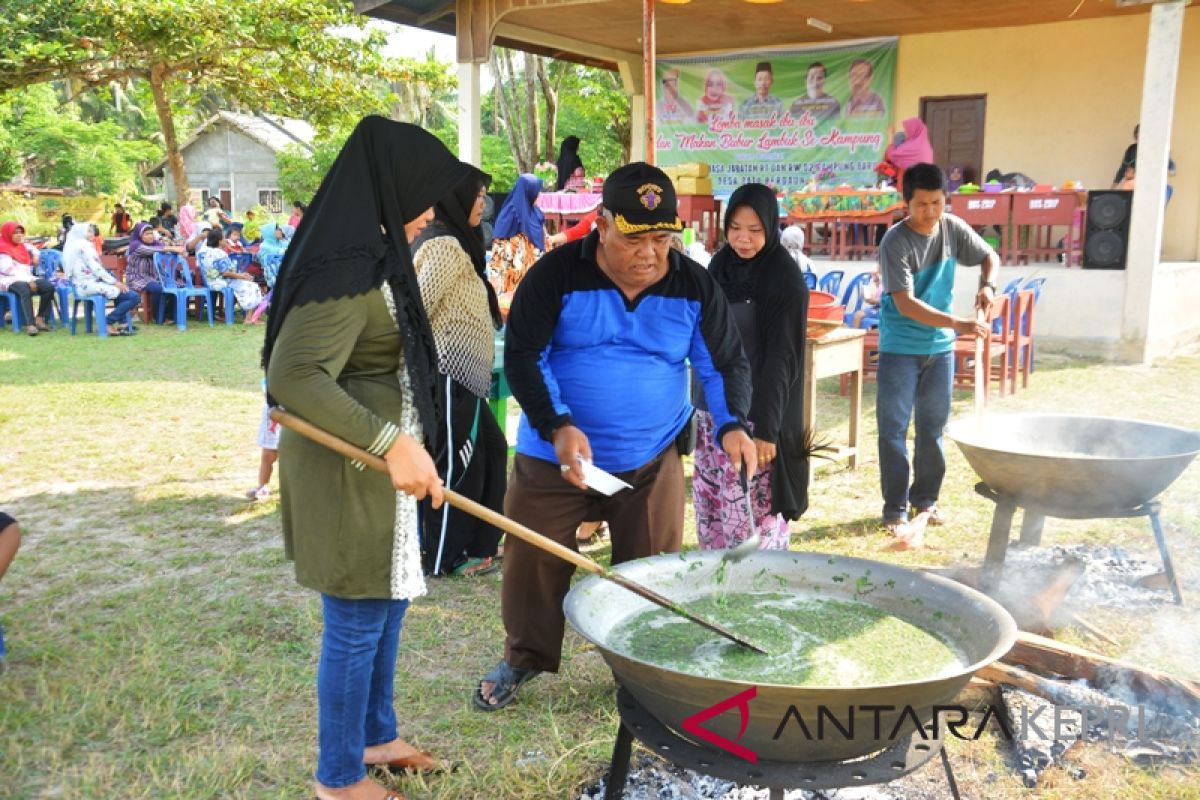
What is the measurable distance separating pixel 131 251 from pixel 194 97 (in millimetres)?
9975

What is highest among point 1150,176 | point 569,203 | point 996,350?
point 1150,176

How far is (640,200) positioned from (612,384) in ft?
1.86

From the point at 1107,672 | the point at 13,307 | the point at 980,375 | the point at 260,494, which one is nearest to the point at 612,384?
the point at 1107,672

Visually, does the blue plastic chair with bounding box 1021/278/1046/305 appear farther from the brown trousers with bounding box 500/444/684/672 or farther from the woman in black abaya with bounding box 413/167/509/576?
the brown trousers with bounding box 500/444/684/672

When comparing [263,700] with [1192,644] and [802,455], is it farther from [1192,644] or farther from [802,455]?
[1192,644]

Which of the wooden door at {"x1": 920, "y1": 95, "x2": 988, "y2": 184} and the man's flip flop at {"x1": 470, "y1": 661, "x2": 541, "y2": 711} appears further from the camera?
the wooden door at {"x1": 920, "y1": 95, "x2": 988, "y2": 184}

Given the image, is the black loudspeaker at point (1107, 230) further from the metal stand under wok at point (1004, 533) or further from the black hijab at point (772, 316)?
the black hijab at point (772, 316)

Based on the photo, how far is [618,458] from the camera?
2990 millimetres

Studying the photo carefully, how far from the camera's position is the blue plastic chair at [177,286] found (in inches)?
515

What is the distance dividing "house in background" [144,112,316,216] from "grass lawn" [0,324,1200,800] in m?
45.8

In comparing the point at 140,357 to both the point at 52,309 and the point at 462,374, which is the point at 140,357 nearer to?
the point at 52,309

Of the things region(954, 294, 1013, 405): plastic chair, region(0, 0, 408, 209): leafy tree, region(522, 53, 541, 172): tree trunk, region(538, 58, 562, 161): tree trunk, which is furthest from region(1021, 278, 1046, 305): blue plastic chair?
region(522, 53, 541, 172): tree trunk

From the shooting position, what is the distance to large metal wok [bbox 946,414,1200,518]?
10.7ft

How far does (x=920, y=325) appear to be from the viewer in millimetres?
4578
